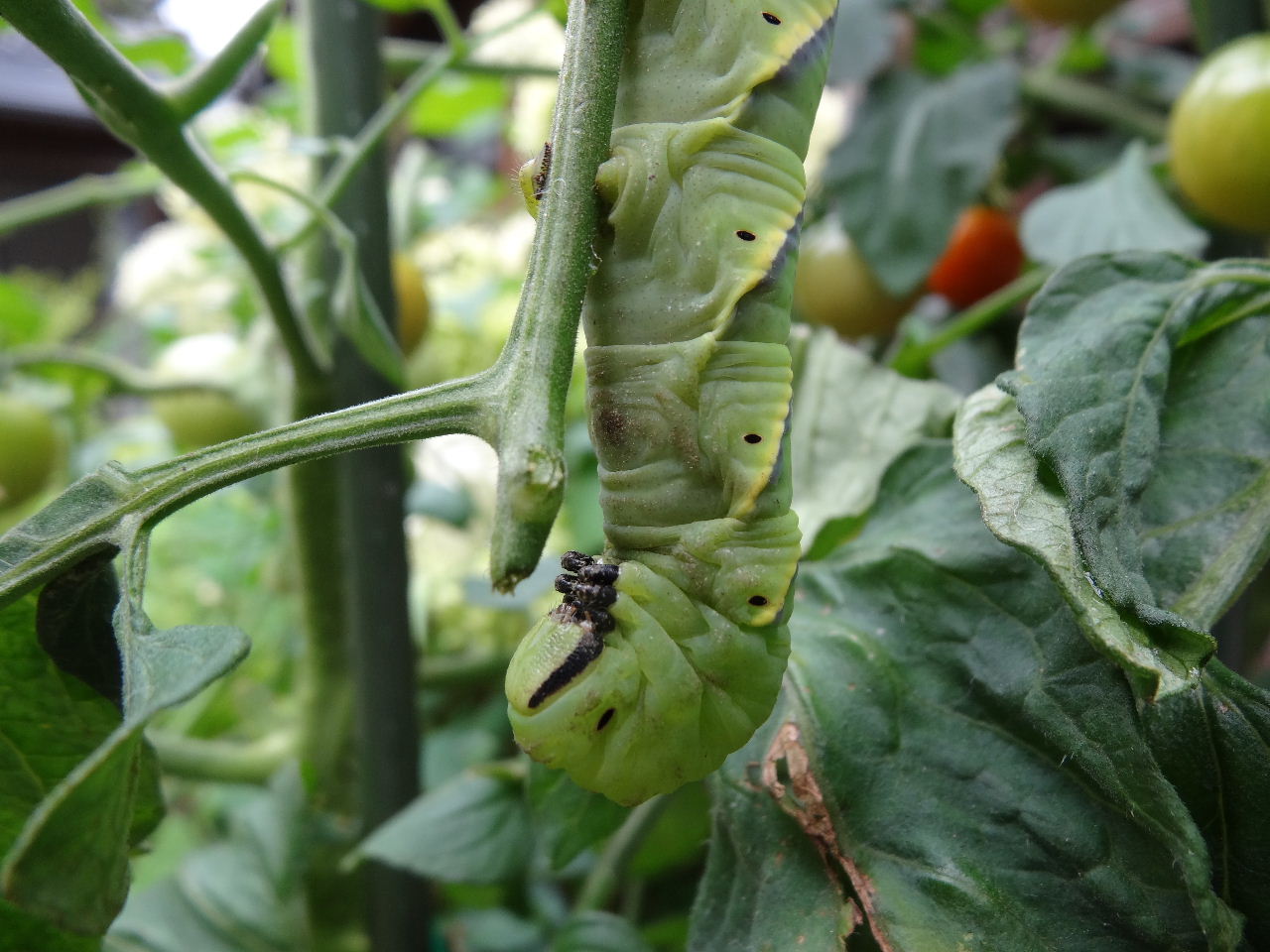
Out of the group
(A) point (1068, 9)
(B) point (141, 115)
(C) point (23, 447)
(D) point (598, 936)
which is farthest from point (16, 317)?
(A) point (1068, 9)

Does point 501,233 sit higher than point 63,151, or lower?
lower

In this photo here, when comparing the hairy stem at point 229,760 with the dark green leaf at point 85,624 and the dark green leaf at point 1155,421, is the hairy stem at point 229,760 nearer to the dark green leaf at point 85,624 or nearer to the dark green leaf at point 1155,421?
the dark green leaf at point 85,624

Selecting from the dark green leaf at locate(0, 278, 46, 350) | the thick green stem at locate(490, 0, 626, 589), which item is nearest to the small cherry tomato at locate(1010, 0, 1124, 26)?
the thick green stem at locate(490, 0, 626, 589)

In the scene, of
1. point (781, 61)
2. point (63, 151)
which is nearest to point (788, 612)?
A: point (781, 61)

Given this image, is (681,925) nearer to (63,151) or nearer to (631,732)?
(631,732)

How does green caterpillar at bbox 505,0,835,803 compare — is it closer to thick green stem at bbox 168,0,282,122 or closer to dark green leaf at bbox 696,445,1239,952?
dark green leaf at bbox 696,445,1239,952

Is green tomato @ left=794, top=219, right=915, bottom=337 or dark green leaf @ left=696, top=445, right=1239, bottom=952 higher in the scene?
green tomato @ left=794, top=219, right=915, bottom=337

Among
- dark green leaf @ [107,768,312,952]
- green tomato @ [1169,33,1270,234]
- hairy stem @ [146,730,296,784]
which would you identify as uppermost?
green tomato @ [1169,33,1270,234]

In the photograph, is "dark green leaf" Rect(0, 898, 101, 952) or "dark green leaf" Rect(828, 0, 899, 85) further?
"dark green leaf" Rect(828, 0, 899, 85)
